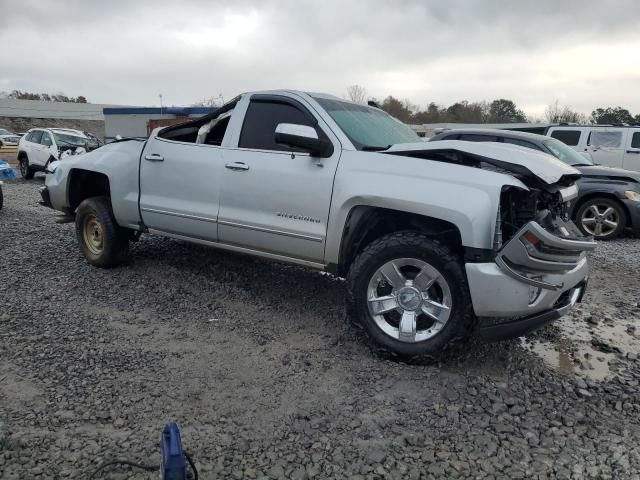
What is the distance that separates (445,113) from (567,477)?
58.6 metres

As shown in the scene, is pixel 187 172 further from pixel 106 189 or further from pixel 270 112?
pixel 106 189

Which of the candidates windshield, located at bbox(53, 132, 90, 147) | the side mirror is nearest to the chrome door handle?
the side mirror

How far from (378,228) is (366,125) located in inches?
40.8

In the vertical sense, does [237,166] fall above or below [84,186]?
above

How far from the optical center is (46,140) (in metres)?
16.5

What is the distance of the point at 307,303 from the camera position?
16.4 ft

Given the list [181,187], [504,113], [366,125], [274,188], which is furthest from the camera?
[504,113]

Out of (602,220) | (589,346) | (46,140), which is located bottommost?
(589,346)

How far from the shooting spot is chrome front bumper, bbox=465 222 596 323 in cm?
334

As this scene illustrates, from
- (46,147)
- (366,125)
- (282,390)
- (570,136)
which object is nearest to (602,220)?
(570,136)

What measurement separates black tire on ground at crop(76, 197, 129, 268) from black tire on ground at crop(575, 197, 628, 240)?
710 centimetres

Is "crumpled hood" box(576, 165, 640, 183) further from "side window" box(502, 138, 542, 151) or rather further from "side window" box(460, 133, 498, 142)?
"side window" box(460, 133, 498, 142)

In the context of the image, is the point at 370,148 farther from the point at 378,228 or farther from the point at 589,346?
the point at 589,346

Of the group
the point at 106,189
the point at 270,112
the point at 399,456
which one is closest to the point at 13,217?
the point at 106,189
